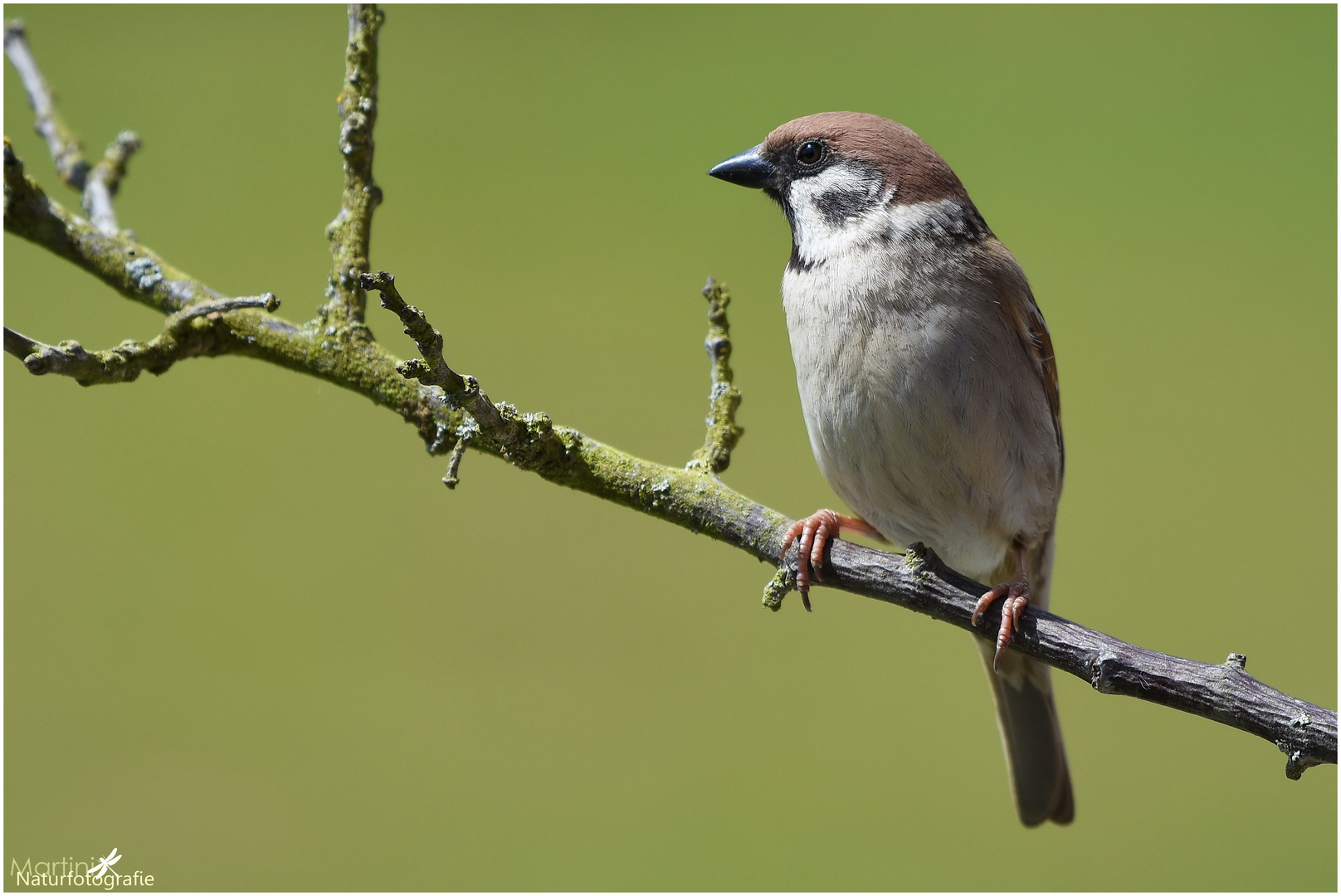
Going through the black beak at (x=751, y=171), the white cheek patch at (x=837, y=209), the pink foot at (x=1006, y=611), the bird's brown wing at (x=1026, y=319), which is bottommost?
the pink foot at (x=1006, y=611)

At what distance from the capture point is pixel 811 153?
2279mm

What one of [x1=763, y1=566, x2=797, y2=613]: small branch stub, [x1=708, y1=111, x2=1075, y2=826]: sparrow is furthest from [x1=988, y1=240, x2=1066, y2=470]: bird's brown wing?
[x1=763, y1=566, x2=797, y2=613]: small branch stub

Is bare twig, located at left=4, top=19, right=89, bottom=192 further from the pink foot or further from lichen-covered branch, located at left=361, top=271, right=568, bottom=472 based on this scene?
the pink foot

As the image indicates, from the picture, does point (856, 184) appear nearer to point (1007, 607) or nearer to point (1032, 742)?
point (1007, 607)

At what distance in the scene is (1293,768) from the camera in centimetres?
155

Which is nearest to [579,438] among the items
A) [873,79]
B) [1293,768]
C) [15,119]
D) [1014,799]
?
[1293,768]

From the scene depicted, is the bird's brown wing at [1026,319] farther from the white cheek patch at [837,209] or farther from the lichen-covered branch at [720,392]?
the lichen-covered branch at [720,392]

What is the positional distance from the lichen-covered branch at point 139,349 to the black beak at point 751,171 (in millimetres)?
1092

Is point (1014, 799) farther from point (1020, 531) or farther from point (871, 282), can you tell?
point (871, 282)

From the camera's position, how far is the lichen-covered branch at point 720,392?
2.02 m

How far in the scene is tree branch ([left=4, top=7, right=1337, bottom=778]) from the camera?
159 cm

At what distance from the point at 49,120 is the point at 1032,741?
115 inches

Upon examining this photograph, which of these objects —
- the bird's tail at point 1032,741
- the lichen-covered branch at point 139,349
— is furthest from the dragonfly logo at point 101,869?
the bird's tail at point 1032,741

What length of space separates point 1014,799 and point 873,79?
410cm
